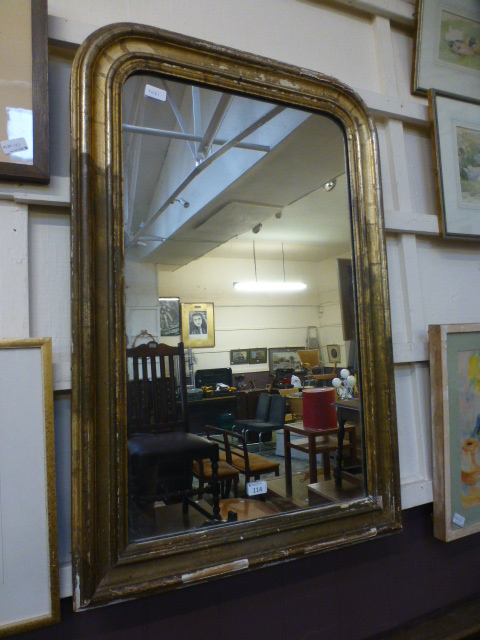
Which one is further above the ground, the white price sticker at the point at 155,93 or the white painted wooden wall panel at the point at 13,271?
the white price sticker at the point at 155,93

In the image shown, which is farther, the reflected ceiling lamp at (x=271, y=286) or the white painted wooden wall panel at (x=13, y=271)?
the reflected ceiling lamp at (x=271, y=286)

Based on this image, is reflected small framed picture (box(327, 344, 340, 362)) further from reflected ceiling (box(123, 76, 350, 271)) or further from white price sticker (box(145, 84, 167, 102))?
white price sticker (box(145, 84, 167, 102))

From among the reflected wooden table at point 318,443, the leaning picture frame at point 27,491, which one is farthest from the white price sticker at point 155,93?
the reflected wooden table at point 318,443

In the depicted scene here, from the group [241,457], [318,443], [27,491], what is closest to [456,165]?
[318,443]

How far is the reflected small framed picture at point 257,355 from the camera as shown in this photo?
0.98 metres

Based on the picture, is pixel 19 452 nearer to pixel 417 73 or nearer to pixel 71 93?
pixel 71 93

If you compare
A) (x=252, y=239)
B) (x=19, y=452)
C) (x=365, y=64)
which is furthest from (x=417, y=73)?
(x=19, y=452)

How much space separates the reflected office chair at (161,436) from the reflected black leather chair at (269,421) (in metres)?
0.08

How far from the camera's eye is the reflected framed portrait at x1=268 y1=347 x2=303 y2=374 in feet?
3.23

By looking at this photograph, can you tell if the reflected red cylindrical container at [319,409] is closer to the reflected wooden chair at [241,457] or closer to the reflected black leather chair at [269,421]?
the reflected black leather chair at [269,421]

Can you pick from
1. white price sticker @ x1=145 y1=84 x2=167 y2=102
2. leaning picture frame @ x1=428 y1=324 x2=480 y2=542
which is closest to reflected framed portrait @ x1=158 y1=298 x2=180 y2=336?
white price sticker @ x1=145 y1=84 x2=167 y2=102

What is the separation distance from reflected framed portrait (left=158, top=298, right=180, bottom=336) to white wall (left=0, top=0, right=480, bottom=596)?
0.60ft

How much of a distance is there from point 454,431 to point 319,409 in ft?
1.19

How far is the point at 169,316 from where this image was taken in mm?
878
